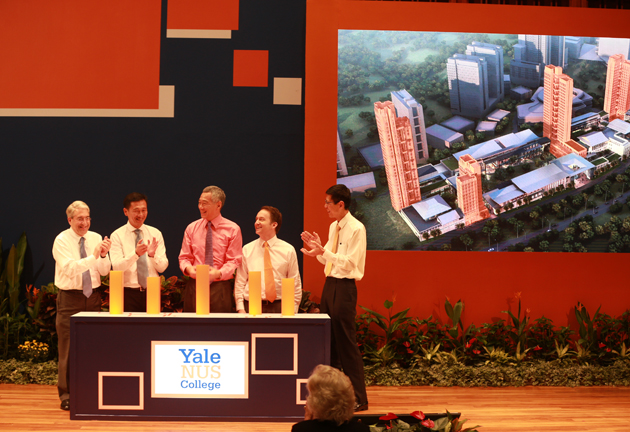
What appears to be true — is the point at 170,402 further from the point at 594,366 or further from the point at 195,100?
the point at 594,366

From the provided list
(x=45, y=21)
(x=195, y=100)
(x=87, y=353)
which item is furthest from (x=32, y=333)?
(x=45, y=21)

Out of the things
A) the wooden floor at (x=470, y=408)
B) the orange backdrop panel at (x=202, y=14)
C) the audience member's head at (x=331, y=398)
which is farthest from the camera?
the orange backdrop panel at (x=202, y=14)

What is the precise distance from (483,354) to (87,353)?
11.0 feet

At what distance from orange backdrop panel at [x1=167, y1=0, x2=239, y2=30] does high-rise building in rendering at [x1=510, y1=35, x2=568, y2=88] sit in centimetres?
286

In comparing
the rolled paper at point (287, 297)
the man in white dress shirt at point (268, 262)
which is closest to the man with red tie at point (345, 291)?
the man in white dress shirt at point (268, 262)

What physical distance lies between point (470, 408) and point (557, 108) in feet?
9.98

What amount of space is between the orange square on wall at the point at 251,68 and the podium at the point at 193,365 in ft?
9.49

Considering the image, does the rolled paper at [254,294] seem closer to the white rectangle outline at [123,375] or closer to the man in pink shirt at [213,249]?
the man in pink shirt at [213,249]

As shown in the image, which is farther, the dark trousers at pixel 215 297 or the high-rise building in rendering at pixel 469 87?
the high-rise building in rendering at pixel 469 87

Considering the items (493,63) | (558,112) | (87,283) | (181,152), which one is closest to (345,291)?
(87,283)

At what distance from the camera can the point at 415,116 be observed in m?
5.03

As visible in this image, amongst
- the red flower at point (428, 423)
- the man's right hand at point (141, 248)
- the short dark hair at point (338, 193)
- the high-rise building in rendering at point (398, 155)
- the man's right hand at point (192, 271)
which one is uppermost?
the high-rise building in rendering at point (398, 155)

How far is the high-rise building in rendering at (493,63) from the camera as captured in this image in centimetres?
501

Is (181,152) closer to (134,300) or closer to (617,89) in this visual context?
(134,300)
